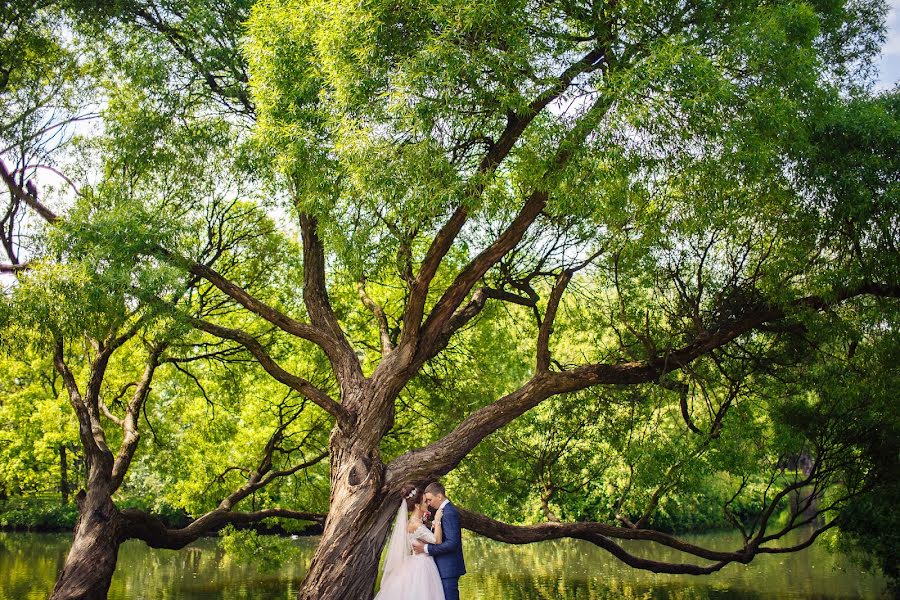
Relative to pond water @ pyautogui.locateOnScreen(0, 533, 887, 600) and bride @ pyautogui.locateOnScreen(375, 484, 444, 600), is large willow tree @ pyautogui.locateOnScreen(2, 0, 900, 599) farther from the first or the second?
pond water @ pyautogui.locateOnScreen(0, 533, 887, 600)

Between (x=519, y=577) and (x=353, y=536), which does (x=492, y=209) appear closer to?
(x=353, y=536)

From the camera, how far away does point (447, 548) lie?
27.3ft

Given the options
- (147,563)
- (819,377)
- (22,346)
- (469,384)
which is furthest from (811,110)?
(147,563)

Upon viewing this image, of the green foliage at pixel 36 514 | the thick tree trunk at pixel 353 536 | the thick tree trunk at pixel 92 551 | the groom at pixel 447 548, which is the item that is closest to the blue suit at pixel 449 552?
the groom at pixel 447 548

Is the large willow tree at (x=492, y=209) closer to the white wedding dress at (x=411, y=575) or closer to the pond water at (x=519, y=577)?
the white wedding dress at (x=411, y=575)

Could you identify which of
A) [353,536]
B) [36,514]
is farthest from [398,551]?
[36,514]

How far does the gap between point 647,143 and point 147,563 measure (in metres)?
20.2

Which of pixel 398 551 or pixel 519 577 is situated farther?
pixel 519 577

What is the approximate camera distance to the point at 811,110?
9867mm

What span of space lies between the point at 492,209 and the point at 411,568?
4776mm

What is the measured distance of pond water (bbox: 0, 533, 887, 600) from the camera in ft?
50.9

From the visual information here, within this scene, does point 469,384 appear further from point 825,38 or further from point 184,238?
point 825,38

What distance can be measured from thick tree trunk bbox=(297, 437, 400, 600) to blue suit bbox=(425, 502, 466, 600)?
1813 mm

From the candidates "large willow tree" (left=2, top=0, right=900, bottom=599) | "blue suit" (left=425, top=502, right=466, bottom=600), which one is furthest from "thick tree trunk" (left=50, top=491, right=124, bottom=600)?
"blue suit" (left=425, top=502, right=466, bottom=600)
